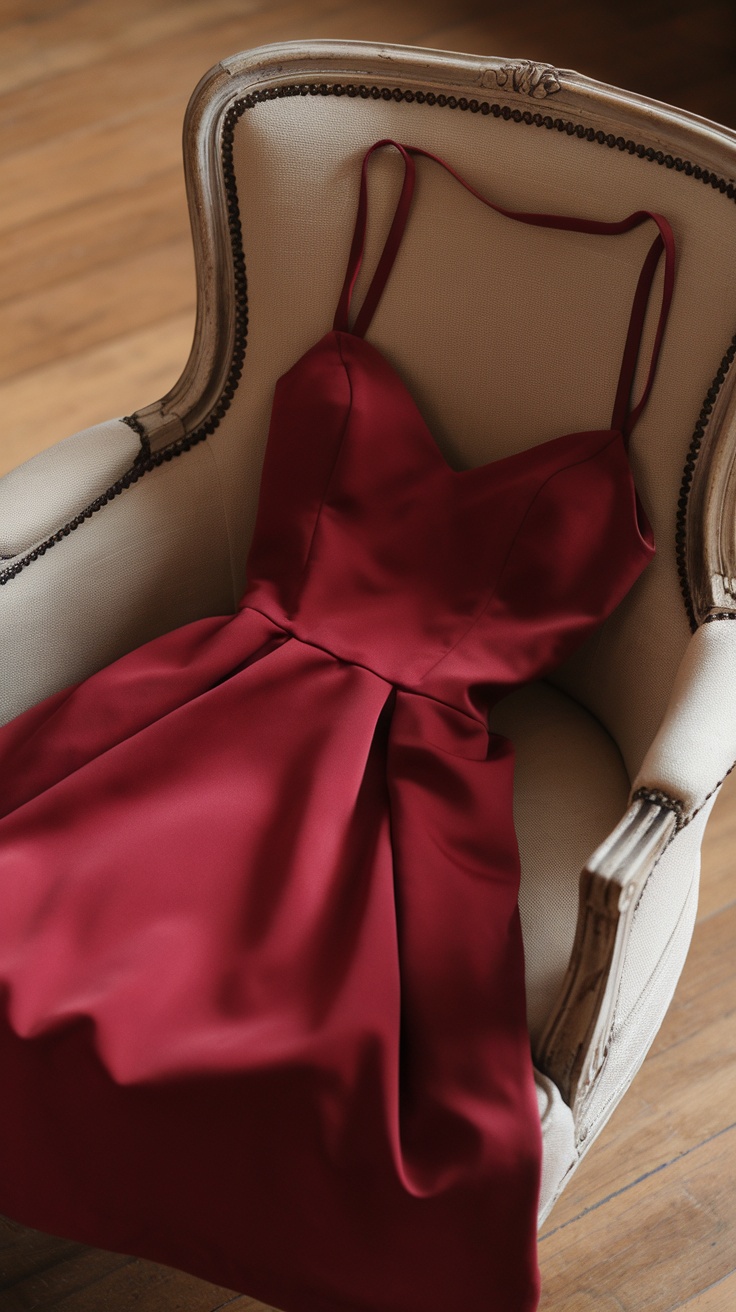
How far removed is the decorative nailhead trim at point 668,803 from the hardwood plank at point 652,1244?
559mm

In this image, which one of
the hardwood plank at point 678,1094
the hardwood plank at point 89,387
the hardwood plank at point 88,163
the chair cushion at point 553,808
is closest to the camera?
the chair cushion at point 553,808

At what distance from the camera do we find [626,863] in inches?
31.0

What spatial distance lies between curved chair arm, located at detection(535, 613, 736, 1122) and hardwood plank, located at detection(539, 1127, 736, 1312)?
0.37 m

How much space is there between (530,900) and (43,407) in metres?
1.40

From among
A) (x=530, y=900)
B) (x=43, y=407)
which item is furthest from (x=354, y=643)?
(x=43, y=407)

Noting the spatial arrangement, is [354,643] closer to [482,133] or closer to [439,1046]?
[439,1046]

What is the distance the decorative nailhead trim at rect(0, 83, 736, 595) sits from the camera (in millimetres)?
988

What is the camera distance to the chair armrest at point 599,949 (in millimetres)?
782

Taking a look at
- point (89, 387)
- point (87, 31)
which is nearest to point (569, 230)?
point (89, 387)

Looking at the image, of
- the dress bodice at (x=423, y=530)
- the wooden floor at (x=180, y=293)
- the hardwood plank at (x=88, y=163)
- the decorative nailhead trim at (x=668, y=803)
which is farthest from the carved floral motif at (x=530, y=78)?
the hardwood plank at (x=88, y=163)

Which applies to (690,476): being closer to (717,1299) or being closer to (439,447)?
A: (439,447)

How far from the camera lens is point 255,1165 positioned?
0.81 meters

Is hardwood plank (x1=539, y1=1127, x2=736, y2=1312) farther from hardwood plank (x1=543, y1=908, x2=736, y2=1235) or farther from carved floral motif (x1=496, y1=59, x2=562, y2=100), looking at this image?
carved floral motif (x1=496, y1=59, x2=562, y2=100)

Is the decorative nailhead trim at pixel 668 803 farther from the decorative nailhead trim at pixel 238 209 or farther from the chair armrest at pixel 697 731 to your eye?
the decorative nailhead trim at pixel 238 209
